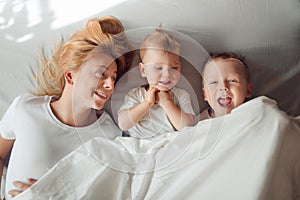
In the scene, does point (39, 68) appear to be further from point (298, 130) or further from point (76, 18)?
point (298, 130)

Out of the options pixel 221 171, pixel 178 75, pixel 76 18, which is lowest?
pixel 221 171

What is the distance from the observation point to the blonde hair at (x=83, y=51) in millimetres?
988

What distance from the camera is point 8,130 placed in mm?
1021

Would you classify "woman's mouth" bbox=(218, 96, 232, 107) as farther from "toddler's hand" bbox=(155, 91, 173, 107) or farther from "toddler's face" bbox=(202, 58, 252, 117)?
"toddler's hand" bbox=(155, 91, 173, 107)

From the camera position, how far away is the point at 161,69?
0.96 m

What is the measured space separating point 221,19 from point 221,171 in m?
0.39

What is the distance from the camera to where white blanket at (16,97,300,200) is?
0.81 m

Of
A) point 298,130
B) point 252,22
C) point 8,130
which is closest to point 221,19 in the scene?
point 252,22

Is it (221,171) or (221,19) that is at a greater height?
(221,19)

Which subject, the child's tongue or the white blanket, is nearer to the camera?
the white blanket

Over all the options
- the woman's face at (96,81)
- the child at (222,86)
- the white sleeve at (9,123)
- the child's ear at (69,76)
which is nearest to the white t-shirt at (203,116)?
the child at (222,86)

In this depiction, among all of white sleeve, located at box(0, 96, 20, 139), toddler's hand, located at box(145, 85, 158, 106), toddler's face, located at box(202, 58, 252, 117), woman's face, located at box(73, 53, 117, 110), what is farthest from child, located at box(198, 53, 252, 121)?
white sleeve, located at box(0, 96, 20, 139)

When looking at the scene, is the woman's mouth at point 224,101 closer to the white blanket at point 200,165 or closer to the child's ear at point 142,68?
the white blanket at point 200,165

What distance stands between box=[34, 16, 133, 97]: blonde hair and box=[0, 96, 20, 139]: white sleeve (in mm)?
67
